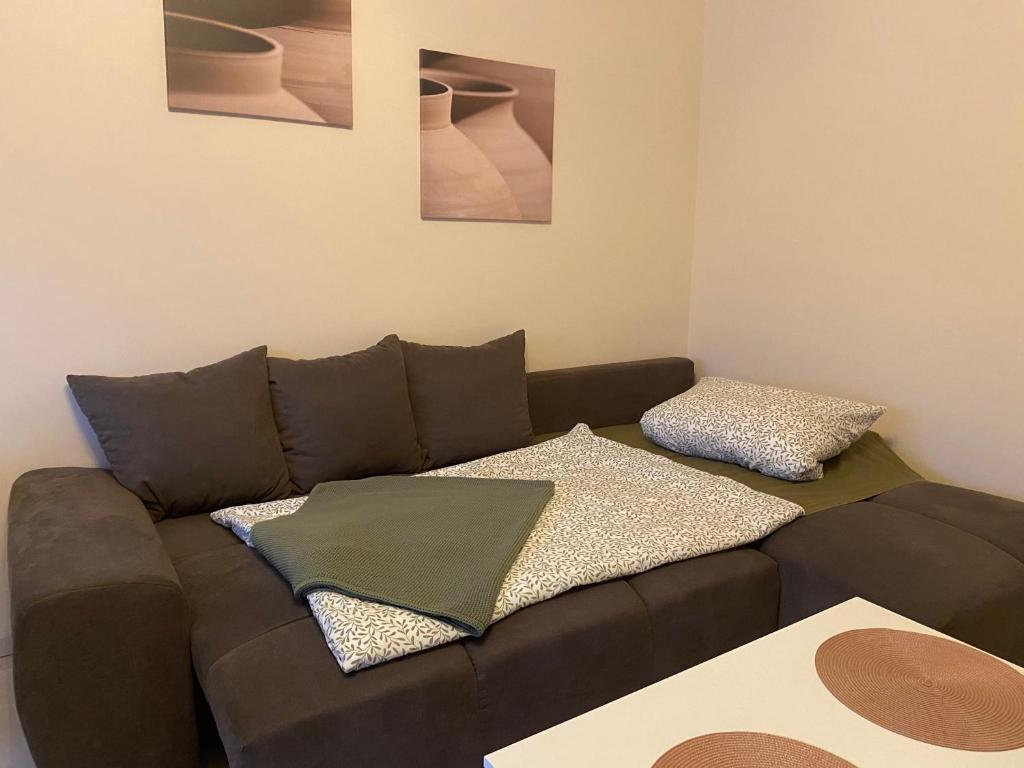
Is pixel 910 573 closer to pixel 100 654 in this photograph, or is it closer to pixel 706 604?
pixel 706 604

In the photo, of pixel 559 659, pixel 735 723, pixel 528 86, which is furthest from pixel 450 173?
pixel 735 723

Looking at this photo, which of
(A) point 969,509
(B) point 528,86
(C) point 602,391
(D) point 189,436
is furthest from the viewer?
(C) point 602,391

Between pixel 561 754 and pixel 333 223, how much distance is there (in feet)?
6.49

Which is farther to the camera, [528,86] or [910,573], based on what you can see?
[528,86]

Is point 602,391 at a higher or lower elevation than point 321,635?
higher

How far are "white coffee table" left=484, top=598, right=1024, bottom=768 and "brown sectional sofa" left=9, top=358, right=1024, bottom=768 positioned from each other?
39cm

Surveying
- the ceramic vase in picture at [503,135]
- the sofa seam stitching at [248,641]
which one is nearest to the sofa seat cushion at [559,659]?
the sofa seam stitching at [248,641]

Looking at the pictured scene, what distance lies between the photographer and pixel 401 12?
8.33ft

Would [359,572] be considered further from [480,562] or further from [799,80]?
[799,80]

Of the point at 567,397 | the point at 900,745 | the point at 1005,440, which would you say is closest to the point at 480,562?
the point at 900,745

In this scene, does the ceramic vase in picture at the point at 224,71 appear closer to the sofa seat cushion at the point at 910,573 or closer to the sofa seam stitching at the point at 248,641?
the sofa seam stitching at the point at 248,641

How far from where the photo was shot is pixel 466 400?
2.60 meters

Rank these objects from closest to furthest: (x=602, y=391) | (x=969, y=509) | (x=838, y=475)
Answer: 1. (x=969, y=509)
2. (x=838, y=475)
3. (x=602, y=391)

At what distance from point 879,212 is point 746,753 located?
234cm
